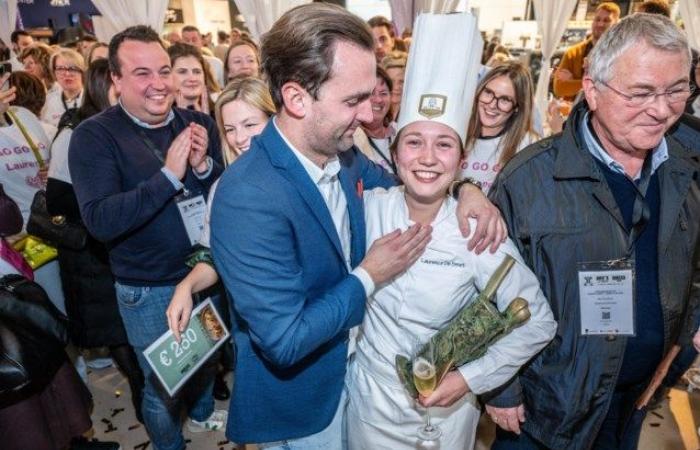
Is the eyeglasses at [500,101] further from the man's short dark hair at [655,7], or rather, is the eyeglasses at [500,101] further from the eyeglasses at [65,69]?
the eyeglasses at [65,69]

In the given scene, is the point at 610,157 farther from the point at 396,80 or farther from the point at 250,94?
the point at 396,80

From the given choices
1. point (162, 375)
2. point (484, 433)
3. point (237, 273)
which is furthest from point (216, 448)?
point (237, 273)

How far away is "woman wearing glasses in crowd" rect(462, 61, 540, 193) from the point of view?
265 cm

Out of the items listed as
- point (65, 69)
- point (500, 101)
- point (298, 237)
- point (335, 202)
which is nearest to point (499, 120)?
point (500, 101)

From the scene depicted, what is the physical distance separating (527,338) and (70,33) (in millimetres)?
13339

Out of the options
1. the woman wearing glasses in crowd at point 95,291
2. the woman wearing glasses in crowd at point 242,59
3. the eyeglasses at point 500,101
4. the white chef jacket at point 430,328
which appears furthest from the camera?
the woman wearing glasses in crowd at point 242,59

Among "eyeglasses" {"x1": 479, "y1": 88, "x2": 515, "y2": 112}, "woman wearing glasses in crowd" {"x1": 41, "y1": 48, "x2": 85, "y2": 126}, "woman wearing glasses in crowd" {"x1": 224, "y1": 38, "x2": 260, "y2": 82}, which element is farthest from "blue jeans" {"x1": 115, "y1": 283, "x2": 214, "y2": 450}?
"woman wearing glasses in crowd" {"x1": 41, "y1": 48, "x2": 85, "y2": 126}

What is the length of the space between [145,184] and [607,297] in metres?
1.67

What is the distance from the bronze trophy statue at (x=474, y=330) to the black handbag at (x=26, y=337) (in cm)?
134

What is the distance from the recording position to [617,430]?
164 cm

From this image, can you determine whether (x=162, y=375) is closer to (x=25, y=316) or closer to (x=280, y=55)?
(x=25, y=316)

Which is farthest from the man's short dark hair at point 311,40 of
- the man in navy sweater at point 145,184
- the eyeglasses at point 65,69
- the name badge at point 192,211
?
the eyeglasses at point 65,69

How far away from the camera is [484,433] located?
8.19 ft

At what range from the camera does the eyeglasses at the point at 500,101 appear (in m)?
2.65
